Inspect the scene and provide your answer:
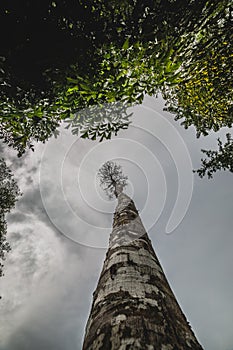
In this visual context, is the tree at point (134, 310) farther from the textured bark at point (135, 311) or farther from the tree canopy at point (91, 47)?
the tree canopy at point (91, 47)

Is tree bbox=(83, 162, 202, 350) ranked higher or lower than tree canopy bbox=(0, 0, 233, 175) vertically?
lower

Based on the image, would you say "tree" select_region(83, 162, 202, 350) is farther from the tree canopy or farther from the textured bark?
the tree canopy

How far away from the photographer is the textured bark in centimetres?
143

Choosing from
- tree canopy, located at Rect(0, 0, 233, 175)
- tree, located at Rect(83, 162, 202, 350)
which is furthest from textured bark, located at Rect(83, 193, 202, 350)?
tree canopy, located at Rect(0, 0, 233, 175)

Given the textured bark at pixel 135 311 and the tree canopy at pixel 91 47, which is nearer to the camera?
the textured bark at pixel 135 311

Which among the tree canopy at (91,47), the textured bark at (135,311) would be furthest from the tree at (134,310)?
the tree canopy at (91,47)

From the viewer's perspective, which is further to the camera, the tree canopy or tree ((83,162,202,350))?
the tree canopy

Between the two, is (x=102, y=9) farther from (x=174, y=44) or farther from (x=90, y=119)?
(x=90, y=119)

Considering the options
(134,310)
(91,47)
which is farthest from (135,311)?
(91,47)

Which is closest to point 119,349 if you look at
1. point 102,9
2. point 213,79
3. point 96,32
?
point 96,32

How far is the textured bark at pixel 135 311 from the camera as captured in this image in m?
1.43

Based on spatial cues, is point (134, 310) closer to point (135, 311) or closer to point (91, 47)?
point (135, 311)

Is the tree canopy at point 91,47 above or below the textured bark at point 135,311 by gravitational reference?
above

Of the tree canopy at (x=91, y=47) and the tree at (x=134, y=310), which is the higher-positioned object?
the tree canopy at (x=91, y=47)
